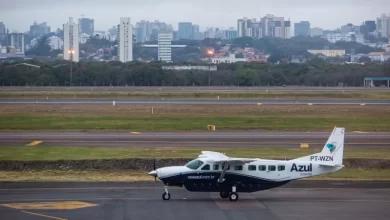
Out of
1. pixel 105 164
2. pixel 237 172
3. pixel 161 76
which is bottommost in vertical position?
pixel 105 164

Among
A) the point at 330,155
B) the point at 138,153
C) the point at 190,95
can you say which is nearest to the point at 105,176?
the point at 138,153

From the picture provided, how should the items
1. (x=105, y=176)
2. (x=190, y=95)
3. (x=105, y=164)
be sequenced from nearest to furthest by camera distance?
(x=105, y=176) → (x=105, y=164) → (x=190, y=95)

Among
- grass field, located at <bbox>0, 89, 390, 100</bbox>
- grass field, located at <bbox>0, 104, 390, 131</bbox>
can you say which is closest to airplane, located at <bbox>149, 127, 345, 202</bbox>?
grass field, located at <bbox>0, 104, 390, 131</bbox>

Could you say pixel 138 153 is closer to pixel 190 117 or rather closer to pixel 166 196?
pixel 166 196

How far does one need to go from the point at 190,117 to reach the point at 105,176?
32.7m

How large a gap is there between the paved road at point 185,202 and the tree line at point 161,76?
4620 inches

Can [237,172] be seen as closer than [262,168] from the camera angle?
Yes

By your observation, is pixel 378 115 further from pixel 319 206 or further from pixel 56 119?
pixel 319 206

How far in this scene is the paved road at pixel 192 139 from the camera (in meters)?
53.8

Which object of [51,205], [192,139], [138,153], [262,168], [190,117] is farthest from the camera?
[190,117]

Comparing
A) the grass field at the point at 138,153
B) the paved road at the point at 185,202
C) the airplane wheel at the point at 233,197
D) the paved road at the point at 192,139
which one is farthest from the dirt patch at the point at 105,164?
the airplane wheel at the point at 233,197

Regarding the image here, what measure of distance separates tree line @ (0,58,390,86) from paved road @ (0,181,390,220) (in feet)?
385

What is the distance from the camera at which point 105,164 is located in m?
45.5

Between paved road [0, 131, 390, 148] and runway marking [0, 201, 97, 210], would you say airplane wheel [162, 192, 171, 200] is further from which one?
paved road [0, 131, 390, 148]
